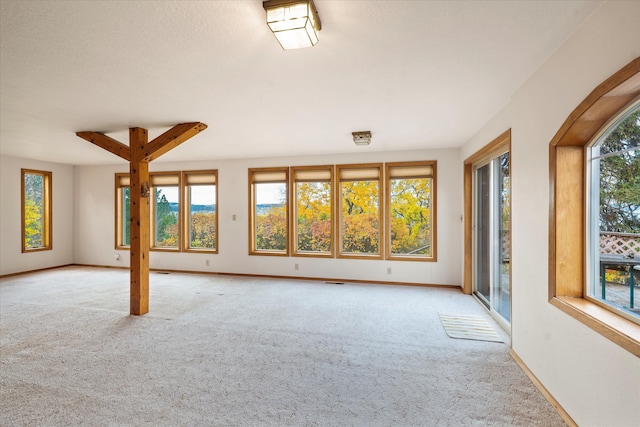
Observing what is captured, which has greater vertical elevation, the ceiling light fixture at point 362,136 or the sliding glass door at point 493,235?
the ceiling light fixture at point 362,136

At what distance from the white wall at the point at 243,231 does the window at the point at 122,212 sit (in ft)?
0.47

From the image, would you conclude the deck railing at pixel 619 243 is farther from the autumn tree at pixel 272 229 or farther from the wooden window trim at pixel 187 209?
the wooden window trim at pixel 187 209

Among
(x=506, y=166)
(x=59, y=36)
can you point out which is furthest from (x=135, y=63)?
(x=506, y=166)

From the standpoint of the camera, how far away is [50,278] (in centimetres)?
607

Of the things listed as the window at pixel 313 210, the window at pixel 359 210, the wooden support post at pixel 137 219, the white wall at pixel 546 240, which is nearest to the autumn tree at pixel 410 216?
the window at pixel 359 210

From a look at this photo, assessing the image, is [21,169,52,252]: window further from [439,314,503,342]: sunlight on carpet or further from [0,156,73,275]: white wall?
[439,314,503,342]: sunlight on carpet

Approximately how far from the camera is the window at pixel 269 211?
6.25 meters

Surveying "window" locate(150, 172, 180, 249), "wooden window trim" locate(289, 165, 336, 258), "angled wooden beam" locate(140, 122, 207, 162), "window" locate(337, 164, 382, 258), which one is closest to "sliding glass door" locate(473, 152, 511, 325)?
"window" locate(337, 164, 382, 258)

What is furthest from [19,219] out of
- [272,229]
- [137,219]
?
[272,229]

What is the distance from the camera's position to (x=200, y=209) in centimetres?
680

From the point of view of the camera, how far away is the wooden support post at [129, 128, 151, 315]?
3990 mm

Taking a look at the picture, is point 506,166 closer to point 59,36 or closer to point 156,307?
point 59,36

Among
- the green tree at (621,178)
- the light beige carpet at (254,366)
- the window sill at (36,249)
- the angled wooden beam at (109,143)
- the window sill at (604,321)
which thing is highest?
the angled wooden beam at (109,143)

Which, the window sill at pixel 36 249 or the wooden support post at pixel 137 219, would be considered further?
the window sill at pixel 36 249
